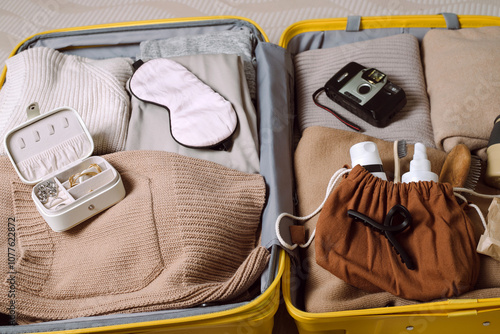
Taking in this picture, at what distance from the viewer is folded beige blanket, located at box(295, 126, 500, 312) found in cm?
66

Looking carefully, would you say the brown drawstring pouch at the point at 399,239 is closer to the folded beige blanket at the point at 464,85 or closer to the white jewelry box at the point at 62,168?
the folded beige blanket at the point at 464,85

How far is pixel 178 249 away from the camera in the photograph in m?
0.69

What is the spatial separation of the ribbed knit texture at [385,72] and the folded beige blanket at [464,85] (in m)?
0.03

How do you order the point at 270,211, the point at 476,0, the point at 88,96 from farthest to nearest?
the point at 476,0 < the point at 88,96 < the point at 270,211

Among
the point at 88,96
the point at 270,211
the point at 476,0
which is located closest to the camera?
the point at 270,211

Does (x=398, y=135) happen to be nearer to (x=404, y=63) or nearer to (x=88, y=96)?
(x=404, y=63)

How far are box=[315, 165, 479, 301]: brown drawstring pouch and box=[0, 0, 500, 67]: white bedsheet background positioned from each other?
663 mm

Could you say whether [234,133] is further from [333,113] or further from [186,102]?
[333,113]

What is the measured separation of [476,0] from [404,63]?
447 millimetres

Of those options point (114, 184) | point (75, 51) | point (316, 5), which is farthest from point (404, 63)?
point (75, 51)

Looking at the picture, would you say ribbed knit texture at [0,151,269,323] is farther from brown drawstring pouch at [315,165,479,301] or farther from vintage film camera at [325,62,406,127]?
vintage film camera at [325,62,406,127]

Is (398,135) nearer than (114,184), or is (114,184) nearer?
(114,184)

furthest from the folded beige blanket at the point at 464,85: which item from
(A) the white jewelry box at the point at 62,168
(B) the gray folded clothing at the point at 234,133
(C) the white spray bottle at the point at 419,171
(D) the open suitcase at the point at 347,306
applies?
(A) the white jewelry box at the point at 62,168

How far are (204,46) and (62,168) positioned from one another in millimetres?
438
